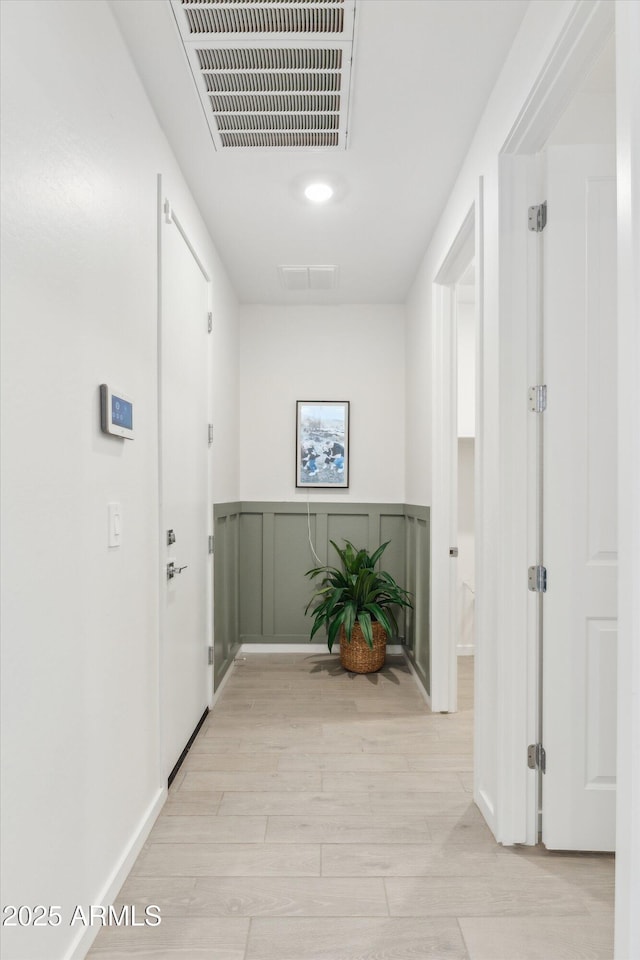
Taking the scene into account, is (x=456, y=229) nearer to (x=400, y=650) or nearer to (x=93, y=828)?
(x=93, y=828)

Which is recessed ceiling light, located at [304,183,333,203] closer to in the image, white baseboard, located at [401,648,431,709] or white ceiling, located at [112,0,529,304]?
white ceiling, located at [112,0,529,304]

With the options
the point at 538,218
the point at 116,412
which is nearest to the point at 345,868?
the point at 116,412

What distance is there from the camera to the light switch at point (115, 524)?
1.67 meters

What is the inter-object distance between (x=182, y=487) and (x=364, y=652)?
5.88 ft

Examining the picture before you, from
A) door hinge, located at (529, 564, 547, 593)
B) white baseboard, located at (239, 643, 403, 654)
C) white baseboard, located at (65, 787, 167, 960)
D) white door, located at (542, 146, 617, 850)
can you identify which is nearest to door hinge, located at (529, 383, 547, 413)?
white door, located at (542, 146, 617, 850)

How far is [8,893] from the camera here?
1.12 metres

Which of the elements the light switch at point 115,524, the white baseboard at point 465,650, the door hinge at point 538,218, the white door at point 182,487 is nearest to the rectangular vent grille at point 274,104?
the white door at point 182,487

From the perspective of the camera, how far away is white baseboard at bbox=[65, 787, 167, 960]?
4.66 ft

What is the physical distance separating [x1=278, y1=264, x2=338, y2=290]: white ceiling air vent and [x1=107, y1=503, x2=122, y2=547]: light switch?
2.31 metres

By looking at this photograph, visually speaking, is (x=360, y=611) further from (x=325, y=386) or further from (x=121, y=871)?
(x=121, y=871)

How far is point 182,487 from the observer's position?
101 inches

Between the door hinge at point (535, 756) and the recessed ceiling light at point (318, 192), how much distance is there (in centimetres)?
234

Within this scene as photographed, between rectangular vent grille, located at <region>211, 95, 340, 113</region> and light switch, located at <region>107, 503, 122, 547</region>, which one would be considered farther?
rectangular vent grille, located at <region>211, 95, 340, 113</region>

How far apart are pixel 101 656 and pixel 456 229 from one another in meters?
2.15
